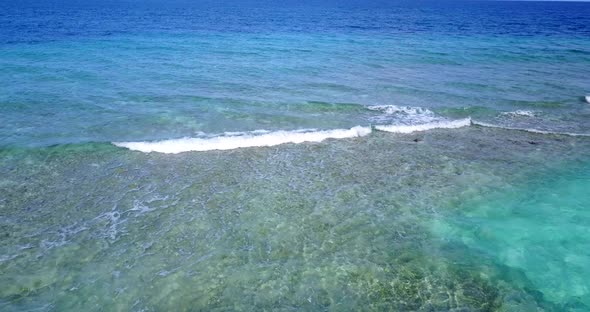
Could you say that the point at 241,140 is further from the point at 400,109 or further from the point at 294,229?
the point at 400,109

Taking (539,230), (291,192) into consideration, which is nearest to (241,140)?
(291,192)

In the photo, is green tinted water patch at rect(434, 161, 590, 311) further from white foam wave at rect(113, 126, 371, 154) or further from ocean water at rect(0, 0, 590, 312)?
white foam wave at rect(113, 126, 371, 154)

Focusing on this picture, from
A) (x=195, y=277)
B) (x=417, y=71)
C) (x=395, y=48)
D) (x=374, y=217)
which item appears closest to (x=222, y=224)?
(x=195, y=277)

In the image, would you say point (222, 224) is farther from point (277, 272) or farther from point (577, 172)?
point (577, 172)

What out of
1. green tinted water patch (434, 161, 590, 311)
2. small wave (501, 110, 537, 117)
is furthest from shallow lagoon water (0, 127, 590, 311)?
small wave (501, 110, 537, 117)

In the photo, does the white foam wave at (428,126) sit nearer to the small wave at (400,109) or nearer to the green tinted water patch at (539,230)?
the small wave at (400,109)
